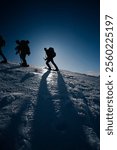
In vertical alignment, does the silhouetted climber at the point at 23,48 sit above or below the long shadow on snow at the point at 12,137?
above

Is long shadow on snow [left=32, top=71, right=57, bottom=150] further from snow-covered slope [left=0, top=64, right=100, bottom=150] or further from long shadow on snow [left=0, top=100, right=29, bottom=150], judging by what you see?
long shadow on snow [left=0, top=100, right=29, bottom=150]

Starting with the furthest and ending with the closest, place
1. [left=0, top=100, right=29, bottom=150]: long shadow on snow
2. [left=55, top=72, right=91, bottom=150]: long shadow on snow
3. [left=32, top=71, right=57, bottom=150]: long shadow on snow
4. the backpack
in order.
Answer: the backpack, [left=55, top=72, right=91, bottom=150]: long shadow on snow, [left=32, top=71, right=57, bottom=150]: long shadow on snow, [left=0, top=100, right=29, bottom=150]: long shadow on snow

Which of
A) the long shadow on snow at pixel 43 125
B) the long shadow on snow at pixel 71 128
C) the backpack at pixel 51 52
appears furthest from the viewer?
the backpack at pixel 51 52

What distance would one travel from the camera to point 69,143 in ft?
17.2

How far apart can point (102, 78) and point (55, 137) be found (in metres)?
2.62

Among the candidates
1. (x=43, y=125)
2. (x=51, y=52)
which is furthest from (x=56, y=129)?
(x=51, y=52)

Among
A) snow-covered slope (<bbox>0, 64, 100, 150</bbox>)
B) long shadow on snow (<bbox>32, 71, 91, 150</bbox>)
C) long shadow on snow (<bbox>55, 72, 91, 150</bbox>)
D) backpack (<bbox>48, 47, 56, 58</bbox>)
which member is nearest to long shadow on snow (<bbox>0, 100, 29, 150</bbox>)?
snow-covered slope (<bbox>0, 64, 100, 150</bbox>)

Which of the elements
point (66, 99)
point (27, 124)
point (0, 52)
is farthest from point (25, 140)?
point (0, 52)

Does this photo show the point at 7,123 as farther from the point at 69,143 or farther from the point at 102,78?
the point at 102,78

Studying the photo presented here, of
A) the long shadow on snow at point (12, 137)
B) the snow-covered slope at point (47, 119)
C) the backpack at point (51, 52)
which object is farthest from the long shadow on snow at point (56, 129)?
the backpack at point (51, 52)

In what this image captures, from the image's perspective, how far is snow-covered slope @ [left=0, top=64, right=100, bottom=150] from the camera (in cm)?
509

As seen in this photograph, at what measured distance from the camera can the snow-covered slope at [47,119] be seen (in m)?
5.09

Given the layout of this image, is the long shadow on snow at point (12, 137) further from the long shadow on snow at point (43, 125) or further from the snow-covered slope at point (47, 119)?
the long shadow on snow at point (43, 125)

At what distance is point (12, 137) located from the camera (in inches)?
198
